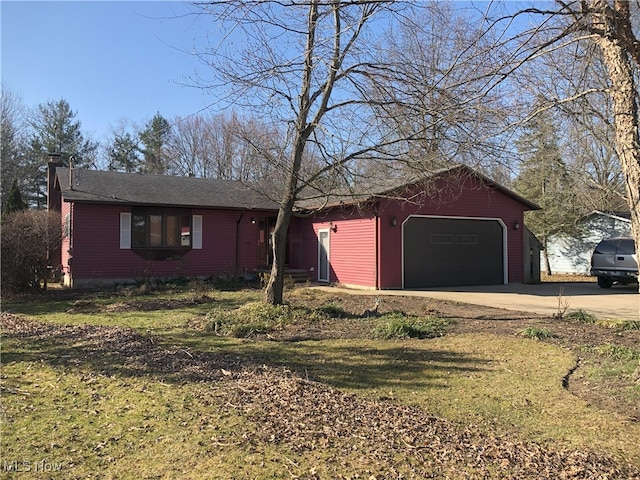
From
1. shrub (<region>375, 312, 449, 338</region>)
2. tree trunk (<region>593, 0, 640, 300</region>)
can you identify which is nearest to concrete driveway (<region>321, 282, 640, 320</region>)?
shrub (<region>375, 312, 449, 338</region>)

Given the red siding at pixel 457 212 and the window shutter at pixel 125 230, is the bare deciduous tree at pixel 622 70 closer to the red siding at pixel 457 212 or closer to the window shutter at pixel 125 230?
the red siding at pixel 457 212

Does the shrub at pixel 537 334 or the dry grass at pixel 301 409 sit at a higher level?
the shrub at pixel 537 334

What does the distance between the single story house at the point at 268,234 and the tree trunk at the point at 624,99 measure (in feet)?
29.9

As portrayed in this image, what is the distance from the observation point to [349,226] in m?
17.2

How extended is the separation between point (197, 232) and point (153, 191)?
2.24 meters

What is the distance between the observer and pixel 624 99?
523cm

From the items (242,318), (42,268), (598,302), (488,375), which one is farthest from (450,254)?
(42,268)

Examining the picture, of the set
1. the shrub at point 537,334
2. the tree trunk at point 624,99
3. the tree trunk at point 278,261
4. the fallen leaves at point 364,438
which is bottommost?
the fallen leaves at point 364,438

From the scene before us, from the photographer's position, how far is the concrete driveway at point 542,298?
36.7ft

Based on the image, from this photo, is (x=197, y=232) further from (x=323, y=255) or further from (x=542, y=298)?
(x=542, y=298)

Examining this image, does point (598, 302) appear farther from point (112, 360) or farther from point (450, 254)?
point (112, 360)

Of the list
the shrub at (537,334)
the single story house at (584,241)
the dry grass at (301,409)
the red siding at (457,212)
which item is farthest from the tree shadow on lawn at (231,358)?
the single story house at (584,241)

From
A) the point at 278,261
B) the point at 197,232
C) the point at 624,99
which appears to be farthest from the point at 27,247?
the point at 624,99

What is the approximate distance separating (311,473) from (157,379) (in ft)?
9.38
